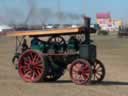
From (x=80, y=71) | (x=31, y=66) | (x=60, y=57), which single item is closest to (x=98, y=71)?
(x=80, y=71)

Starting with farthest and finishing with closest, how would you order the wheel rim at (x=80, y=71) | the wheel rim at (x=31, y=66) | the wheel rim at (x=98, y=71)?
the wheel rim at (x=98, y=71) → the wheel rim at (x=31, y=66) → the wheel rim at (x=80, y=71)

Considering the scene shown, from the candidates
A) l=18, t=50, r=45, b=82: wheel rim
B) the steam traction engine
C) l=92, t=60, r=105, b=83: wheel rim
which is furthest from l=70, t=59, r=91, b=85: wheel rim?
l=18, t=50, r=45, b=82: wheel rim

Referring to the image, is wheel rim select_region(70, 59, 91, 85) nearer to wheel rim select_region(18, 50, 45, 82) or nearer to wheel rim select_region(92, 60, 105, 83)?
wheel rim select_region(92, 60, 105, 83)

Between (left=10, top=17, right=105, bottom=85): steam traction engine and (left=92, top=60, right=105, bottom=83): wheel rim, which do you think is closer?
(left=10, top=17, right=105, bottom=85): steam traction engine

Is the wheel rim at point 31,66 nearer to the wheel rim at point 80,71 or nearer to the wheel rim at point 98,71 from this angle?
the wheel rim at point 80,71

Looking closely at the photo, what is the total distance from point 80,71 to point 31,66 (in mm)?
1776

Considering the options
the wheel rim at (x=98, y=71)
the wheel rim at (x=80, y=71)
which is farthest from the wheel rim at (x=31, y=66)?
the wheel rim at (x=98, y=71)

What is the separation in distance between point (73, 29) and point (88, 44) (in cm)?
69

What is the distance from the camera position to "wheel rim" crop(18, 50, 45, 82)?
745 inches

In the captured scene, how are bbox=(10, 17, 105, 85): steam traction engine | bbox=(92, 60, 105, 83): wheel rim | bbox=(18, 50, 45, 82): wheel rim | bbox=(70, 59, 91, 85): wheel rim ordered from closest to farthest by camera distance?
bbox=(70, 59, 91, 85): wheel rim → bbox=(10, 17, 105, 85): steam traction engine → bbox=(18, 50, 45, 82): wheel rim → bbox=(92, 60, 105, 83): wheel rim

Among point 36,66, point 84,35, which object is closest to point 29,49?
point 36,66

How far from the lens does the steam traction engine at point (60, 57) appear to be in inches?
728

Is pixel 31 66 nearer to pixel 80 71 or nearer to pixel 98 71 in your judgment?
pixel 80 71

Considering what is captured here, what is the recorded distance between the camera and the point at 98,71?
19.5m
